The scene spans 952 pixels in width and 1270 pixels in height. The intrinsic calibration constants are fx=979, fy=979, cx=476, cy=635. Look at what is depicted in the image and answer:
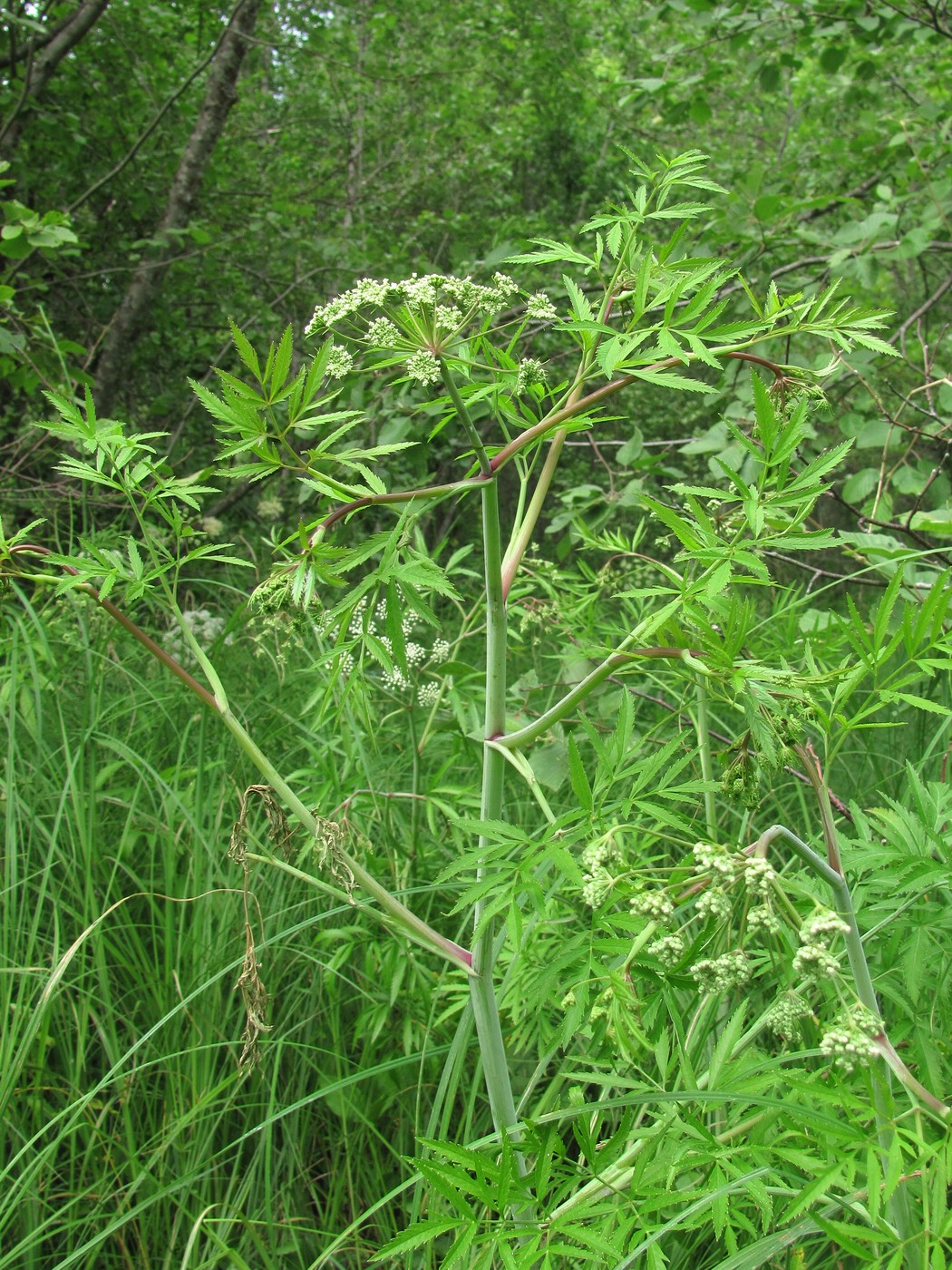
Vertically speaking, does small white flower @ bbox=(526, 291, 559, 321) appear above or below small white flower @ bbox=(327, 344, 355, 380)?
above

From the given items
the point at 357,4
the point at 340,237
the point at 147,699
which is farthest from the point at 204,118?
the point at 357,4

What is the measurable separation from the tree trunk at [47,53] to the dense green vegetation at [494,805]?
0.02 metres

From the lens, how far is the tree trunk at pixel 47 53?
431 centimetres

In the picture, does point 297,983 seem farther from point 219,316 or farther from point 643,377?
point 219,316

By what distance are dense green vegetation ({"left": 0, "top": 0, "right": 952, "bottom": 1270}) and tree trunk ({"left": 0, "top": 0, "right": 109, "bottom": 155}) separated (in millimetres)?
21

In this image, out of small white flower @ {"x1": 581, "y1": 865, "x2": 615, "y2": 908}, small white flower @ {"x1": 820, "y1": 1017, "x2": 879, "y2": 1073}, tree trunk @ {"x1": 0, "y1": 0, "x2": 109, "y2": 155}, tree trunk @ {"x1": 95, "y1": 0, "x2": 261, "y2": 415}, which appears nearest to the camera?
small white flower @ {"x1": 820, "y1": 1017, "x2": 879, "y2": 1073}

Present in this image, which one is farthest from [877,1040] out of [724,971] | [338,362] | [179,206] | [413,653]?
[179,206]

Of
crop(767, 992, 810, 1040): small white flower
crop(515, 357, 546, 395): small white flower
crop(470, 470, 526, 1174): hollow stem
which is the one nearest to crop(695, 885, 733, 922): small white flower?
crop(767, 992, 810, 1040): small white flower

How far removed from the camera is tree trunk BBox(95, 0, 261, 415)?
4848 mm

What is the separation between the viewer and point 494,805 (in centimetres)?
127

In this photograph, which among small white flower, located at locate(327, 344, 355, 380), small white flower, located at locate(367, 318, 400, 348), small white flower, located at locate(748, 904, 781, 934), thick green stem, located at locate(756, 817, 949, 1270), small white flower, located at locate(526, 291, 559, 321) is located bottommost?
thick green stem, located at locate(756, 817, 949, 1270)

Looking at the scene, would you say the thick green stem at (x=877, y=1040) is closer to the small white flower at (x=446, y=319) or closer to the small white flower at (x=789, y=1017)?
the small white flower at (x=789, y=1017)

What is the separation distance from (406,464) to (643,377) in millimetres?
4177

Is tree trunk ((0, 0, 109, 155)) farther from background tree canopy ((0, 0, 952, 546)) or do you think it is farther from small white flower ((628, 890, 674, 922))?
small white flower ((628, 890, 674, 922))
